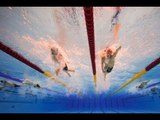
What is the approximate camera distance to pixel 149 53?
106 inches

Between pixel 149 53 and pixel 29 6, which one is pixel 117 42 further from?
pixel 29 6

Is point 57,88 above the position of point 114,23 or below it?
below

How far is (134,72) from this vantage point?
3070 millimetres

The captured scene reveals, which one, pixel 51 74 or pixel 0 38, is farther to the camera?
pixel 51 74

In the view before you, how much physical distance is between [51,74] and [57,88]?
15.9 inches
